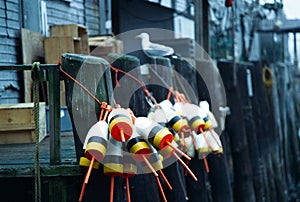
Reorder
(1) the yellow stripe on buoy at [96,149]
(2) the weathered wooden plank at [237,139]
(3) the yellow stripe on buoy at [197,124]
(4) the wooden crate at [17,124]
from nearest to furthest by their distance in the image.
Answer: (1) the yellow stripe on buoy at [96,149], (3) the yellow stripe on buoy at [197,124], (4) the wooden crate at [17,124], (2) the weathered wooden plank at [237,139]

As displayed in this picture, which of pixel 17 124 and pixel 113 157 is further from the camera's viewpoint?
pixel 17 124

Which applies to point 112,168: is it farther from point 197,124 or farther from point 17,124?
point 17,124

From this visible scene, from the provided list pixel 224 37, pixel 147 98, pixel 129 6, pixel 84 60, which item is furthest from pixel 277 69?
pixel 84 60

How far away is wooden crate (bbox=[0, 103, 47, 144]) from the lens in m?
5.63

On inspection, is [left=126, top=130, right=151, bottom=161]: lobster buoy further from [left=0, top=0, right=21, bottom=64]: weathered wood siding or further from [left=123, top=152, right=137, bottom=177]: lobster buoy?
[left=0, top=0, right=21, bottom=64]: weathered wood siding

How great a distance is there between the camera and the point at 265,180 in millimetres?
10477

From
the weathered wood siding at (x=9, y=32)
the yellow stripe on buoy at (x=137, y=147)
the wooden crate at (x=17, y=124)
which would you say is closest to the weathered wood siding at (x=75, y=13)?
the weathered wood siding at (x=9, y=32)

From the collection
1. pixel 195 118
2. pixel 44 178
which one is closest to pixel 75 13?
pixel 195 118

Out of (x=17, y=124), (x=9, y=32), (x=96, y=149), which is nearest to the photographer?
(x=96, y=149)

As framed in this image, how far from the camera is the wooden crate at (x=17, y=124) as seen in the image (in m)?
5.63

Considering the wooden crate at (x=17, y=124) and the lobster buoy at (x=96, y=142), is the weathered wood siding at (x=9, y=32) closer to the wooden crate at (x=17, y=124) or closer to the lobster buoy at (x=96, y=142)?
the wooden crate at (x=17, y=124)

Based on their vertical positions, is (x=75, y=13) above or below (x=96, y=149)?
above

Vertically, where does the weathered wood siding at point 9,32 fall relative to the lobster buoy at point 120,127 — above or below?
above

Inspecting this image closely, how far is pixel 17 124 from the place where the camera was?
18.5 ft
